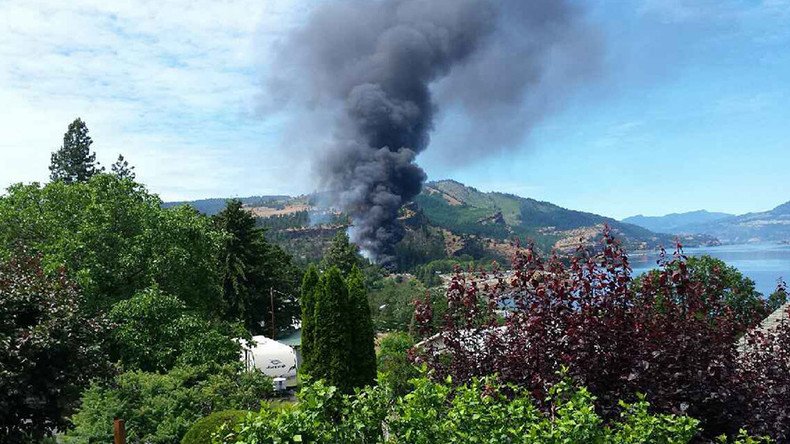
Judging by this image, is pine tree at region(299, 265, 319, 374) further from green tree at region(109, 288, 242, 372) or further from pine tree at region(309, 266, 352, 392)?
green tree at region(109, 288, 242, 372)

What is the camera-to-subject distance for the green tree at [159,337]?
14203mm

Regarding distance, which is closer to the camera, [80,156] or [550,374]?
[550,374]

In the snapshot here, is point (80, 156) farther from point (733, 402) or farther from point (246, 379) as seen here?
point (733, 402)

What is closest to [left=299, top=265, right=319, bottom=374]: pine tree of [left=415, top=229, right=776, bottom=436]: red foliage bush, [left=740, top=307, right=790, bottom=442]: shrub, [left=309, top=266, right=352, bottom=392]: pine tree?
[left=309, top=266, right=352, bottom=392]: pine tree

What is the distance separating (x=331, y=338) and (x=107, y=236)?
22.1 ft

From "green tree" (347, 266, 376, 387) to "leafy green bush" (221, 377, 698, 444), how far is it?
10891 millimetres

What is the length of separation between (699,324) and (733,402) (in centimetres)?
75

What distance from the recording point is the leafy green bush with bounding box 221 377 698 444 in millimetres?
4125

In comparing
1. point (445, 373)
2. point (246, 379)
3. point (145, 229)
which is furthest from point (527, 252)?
point (145, 229)

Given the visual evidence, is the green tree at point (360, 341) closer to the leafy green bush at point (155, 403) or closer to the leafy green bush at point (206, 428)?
the leafy green bush at point (155, 403)

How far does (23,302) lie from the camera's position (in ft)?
27.6

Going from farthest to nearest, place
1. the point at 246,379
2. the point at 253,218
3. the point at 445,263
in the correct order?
the point at 445,263 → the point at 253,218 → the point at 246,379

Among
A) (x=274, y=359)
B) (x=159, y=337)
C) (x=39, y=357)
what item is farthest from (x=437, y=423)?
(x=274, y=359)

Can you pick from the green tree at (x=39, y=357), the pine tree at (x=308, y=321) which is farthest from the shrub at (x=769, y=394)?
the pine tree at (x=308, y=321)
